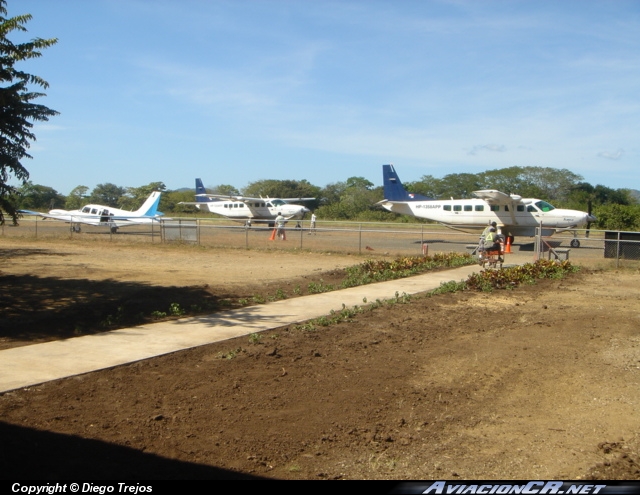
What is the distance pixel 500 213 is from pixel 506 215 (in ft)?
1.16

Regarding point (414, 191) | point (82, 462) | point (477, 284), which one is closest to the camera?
point (82, 462)

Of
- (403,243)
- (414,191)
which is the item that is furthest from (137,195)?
(403,243)

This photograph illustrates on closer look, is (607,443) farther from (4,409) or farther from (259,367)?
(4,409)

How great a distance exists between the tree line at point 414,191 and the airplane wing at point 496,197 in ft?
36.2

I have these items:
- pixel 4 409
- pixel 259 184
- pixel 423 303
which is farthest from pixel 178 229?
pixel 259 184

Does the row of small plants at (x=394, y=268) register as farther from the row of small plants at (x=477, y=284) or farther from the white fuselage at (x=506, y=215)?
the white fuselage at (x=506, y=215)

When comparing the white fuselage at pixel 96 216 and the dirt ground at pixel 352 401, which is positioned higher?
the white fuselage at pixel 96 216

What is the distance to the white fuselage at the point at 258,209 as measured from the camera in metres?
49.8

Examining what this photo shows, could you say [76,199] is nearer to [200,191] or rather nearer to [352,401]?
[200,191]

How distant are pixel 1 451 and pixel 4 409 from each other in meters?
1.08

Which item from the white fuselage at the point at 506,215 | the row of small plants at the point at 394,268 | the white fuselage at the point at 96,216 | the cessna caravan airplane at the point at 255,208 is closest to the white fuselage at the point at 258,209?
the cessna caravan airplane at the point at 255,208

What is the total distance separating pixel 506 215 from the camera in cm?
3544

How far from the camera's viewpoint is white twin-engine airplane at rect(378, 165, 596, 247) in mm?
34469

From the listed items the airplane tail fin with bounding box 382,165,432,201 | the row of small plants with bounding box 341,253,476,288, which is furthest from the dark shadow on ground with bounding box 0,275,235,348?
the airplane tail fin with bounding box 382,165,432,201
